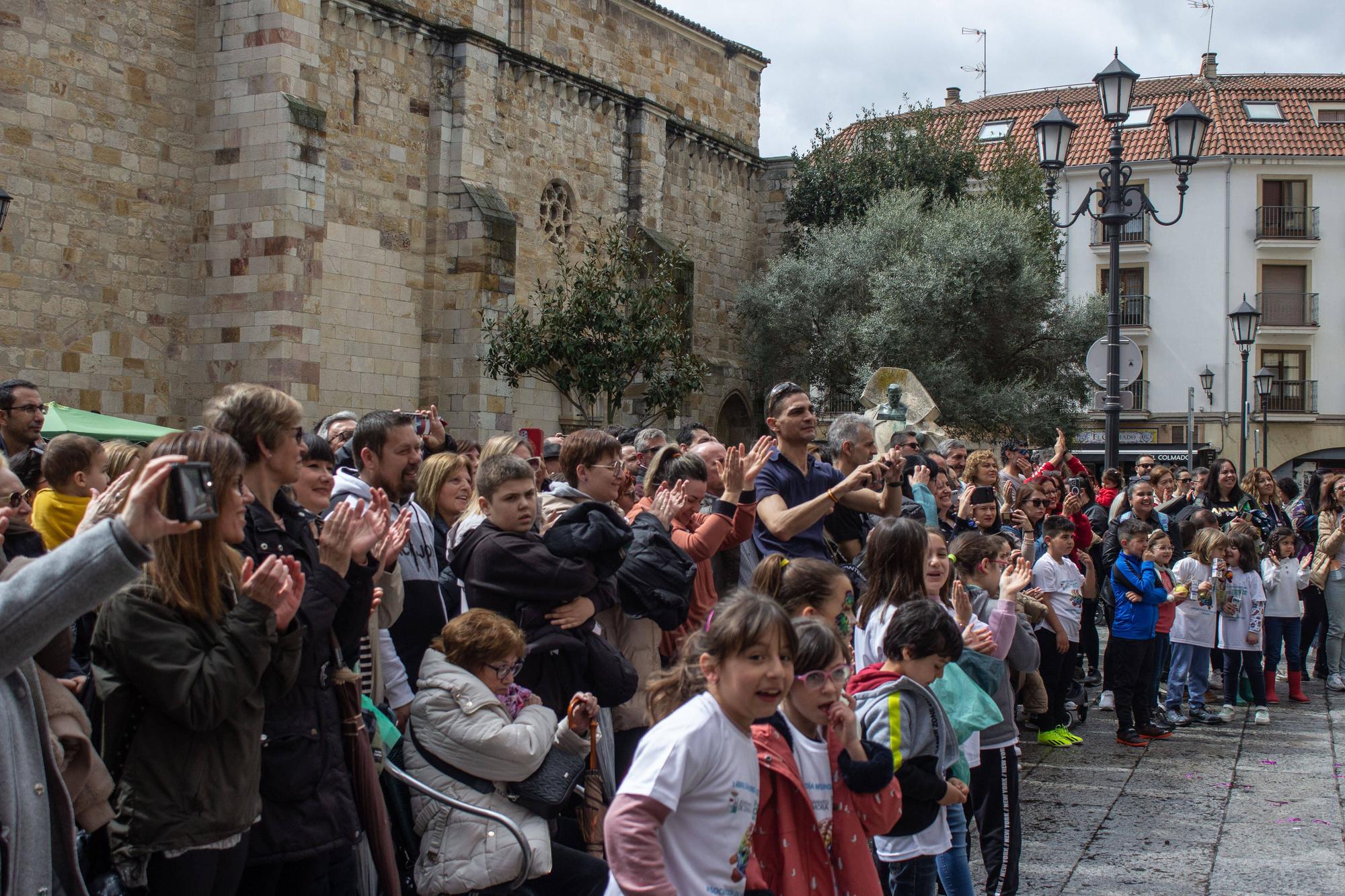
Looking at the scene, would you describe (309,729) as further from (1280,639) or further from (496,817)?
(1280,639)

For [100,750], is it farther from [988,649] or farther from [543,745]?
[988,649]

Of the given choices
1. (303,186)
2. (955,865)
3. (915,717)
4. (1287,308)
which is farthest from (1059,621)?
(1287,308)

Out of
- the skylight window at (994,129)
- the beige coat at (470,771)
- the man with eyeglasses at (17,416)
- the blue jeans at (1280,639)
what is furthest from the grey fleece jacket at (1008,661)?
the skylight window at (994,129)

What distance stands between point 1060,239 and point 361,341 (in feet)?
79.6

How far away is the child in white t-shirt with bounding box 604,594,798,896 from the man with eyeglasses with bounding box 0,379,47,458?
5.28 meters

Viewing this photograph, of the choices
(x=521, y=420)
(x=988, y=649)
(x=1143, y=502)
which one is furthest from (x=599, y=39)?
(x=988, y=649)

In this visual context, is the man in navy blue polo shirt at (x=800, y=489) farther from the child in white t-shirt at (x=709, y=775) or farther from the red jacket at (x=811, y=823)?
the child in white t-shirt at (x=709, y=775)

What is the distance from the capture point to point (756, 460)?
18.5 ft

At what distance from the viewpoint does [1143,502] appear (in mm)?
10812

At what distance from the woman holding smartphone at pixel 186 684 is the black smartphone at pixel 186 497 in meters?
0.51

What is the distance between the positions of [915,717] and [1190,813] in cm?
402

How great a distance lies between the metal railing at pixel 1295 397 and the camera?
39469 millimetres

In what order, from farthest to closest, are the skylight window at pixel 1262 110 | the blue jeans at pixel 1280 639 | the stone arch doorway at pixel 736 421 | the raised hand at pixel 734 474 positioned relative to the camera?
the skylight window at pixel 1262 110 < the stone arch doorway at pixel 736 421 < the blue jeans at pixel 1280 639 < the raised hand at pixel 734 474

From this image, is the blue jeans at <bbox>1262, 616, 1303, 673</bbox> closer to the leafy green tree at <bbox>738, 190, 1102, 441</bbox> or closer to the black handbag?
the black handbag
